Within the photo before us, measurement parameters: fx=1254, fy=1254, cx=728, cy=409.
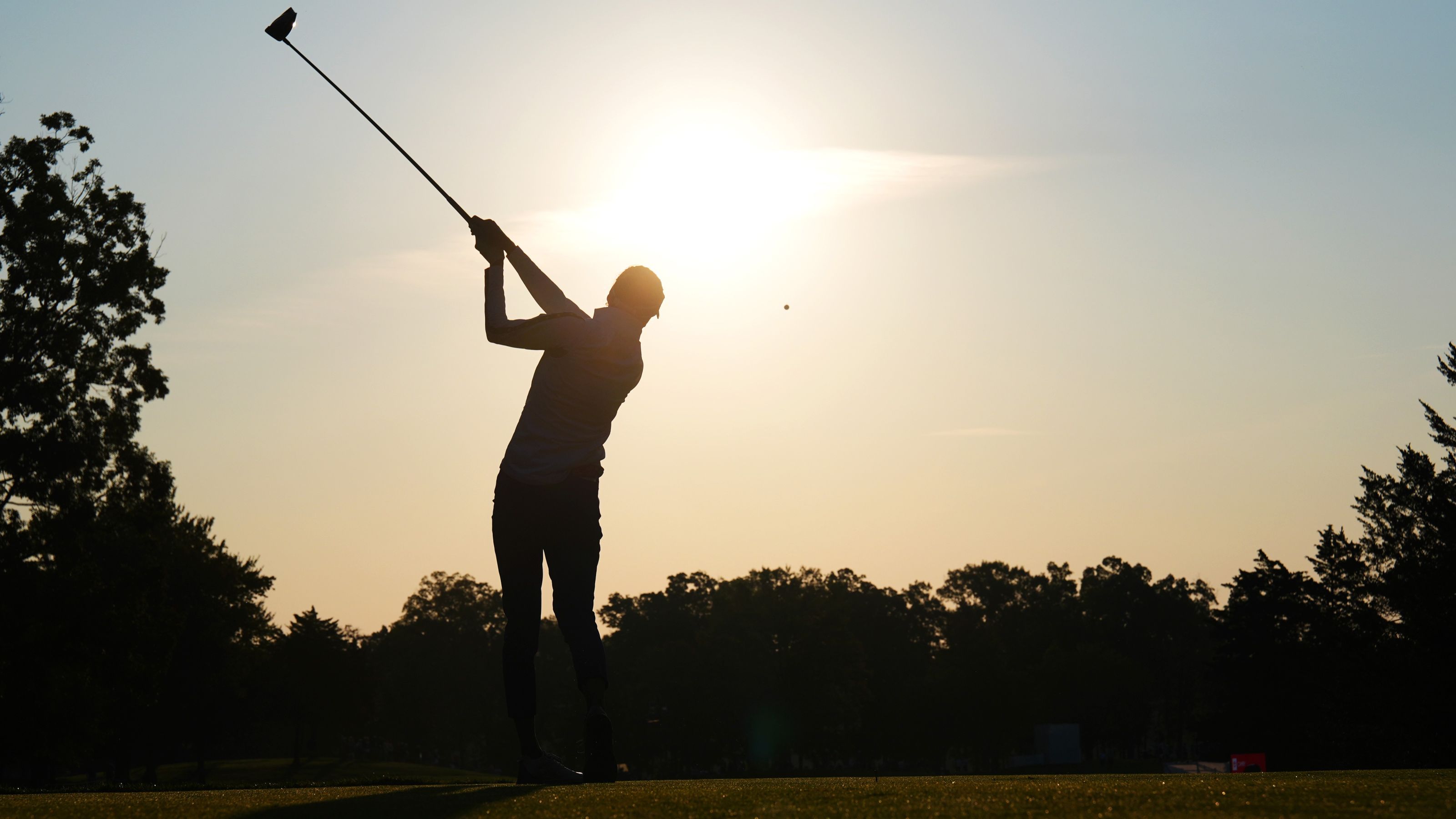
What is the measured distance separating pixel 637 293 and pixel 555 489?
1570 millimetres

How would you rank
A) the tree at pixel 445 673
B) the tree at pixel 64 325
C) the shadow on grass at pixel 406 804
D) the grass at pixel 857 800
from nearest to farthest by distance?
the grass at pixel 857 800 < the shadow on grass at pixel 406 804 < the tree at pixel 64 325 < the tree at pixel 445 673

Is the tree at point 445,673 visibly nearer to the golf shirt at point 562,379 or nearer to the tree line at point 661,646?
the tree line at point 661,646

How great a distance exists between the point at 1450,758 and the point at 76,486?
67.7 metres

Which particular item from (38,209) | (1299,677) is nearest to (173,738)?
(38,209)

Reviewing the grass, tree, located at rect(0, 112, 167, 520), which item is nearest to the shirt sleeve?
the grass

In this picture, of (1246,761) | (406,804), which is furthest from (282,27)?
(1246,761)

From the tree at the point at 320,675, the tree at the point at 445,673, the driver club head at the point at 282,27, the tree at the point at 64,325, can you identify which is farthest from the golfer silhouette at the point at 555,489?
the tree at the point at 445,673

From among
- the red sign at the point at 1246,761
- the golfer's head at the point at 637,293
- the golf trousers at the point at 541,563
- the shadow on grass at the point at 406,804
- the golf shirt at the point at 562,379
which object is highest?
the golfer's head at the point at 637,293

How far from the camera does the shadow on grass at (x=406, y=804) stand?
18.6 ft

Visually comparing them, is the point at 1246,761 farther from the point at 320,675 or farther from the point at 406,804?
the point at 406,804

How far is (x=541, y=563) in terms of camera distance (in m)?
8.81

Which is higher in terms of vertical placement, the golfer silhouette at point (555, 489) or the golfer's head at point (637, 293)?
the golfer's head at point (637, 293)

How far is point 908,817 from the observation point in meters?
4.92

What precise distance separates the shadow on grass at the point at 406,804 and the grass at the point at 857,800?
0.05ft
